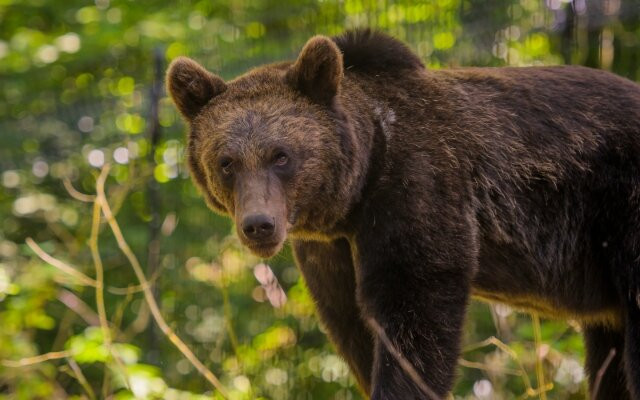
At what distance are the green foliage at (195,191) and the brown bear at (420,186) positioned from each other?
2183 mm

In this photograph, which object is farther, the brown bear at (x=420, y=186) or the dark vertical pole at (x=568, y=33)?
the dark vertical pole at (x=568, y=33)

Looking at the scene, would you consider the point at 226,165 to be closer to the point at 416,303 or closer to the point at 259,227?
the point at 259,227

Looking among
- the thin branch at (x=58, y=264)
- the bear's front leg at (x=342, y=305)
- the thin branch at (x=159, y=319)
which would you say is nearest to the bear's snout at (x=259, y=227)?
the bear's front leg at (x=342, y=305)

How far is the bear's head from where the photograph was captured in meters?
4.39

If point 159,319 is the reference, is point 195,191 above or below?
below

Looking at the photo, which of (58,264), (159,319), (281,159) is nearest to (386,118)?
(281,159)

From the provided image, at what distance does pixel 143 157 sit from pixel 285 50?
145 centimetres

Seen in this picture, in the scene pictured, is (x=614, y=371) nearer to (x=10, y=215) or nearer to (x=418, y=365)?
(x=418, y=365)

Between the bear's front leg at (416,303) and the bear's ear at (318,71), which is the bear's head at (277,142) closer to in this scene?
the bear's ear at (318,71)

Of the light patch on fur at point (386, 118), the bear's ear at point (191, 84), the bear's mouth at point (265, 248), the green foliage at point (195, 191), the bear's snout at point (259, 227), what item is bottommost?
the green foliage at point (195, 191)

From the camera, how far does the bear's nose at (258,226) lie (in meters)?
Answer: 4.16

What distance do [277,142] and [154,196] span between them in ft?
11.0

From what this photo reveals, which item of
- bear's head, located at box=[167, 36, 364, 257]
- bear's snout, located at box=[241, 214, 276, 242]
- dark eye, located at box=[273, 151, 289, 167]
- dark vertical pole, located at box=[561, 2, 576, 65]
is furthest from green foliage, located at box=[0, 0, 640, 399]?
bear's snout, located at box=[241, 214, 276, 242]

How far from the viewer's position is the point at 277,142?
4430mm
